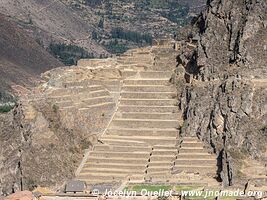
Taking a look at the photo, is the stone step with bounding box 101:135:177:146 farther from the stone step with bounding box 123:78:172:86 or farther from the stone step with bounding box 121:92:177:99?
the stone step with bounding box 123:78:172:86

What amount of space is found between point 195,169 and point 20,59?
11744 centimetres

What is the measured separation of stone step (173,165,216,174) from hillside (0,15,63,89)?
89.4 meters

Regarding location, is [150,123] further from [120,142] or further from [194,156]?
[194,156]

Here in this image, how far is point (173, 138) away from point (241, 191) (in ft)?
35.7

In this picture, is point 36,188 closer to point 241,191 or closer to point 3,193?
point 3,193

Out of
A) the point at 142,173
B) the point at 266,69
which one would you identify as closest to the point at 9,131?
the point at 142,173

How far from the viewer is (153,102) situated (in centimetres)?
7912

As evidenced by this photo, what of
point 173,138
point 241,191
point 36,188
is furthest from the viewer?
point 173,138

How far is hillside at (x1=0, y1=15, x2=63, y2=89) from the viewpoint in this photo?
16588 centimetres

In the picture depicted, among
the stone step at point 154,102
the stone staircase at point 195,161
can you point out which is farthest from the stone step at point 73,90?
the stone staircase at point 195,161

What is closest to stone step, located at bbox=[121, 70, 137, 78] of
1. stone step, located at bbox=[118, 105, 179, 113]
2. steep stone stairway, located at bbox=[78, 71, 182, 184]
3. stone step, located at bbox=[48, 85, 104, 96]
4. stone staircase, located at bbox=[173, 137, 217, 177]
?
steep stone stairway, located at bbox=[78, 71, 182, 184]

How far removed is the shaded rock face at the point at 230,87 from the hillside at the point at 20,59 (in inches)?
3305

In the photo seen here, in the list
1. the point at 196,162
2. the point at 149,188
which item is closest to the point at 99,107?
the point at 196,162

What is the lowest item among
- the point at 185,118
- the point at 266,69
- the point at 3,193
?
the point at 3,193
